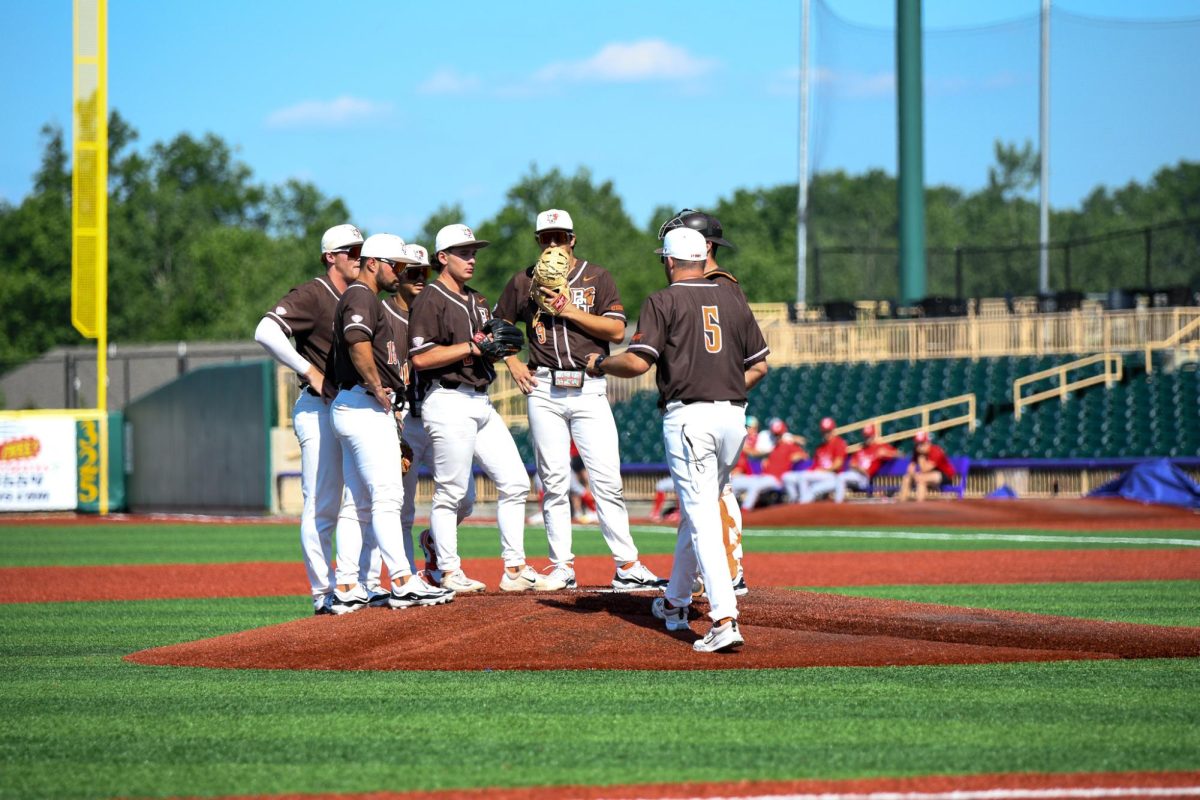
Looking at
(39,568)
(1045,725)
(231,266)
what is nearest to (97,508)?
(39,568)

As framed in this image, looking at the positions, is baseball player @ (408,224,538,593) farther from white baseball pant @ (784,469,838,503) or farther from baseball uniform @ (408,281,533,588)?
white baseball pant @ (784,469,838,503)

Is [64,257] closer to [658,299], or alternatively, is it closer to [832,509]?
[832,509]

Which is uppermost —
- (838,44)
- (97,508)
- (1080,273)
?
(838,44)

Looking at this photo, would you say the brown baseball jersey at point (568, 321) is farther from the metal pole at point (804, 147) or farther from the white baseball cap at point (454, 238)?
the metal pole at point (804, 147)

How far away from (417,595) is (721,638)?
2059 millimetres

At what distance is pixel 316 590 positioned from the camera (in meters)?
9.41

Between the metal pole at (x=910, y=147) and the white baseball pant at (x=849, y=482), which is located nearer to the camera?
the white baseball pant at (x=849, y=482)

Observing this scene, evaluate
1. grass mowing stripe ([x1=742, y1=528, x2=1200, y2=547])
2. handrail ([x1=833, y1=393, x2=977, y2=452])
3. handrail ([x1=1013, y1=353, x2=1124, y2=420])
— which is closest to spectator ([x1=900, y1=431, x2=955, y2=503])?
handrail ([x1=833, y1=393, x2=977, y2=452])

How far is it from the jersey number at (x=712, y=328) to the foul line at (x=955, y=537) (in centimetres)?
1066

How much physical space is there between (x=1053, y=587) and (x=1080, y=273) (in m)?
51.9

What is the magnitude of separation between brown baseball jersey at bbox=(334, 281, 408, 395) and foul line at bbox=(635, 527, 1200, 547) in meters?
10.7

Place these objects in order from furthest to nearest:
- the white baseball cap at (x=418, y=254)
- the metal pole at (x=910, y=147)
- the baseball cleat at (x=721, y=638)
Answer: the metal pole at (x=910, y=147), the white baseball cap at (x=418, y=254), the baseball cleat at (x=721, y=638)

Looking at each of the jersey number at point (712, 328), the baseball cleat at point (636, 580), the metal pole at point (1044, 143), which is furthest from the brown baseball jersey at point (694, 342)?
the metal pole at point (1044, 143)

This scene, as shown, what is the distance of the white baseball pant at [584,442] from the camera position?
9.02 meters
